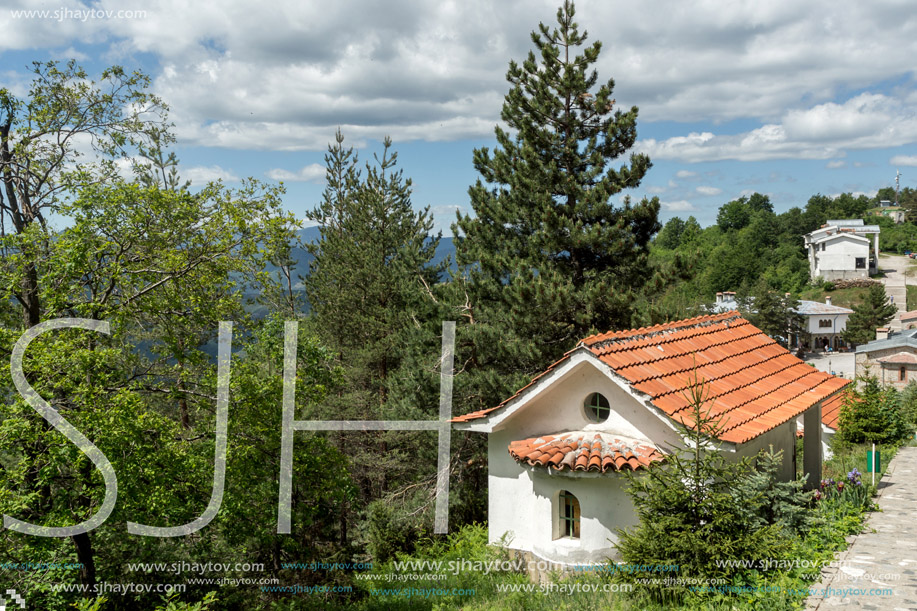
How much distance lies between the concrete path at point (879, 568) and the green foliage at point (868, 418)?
629 centimetres

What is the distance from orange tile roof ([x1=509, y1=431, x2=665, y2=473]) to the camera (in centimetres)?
944

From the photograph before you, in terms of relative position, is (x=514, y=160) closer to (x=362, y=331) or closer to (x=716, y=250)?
(x=362, y=331)

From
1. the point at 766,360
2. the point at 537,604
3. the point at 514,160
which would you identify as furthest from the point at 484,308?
the point at 537,604

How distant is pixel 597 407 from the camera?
10789 millimetres

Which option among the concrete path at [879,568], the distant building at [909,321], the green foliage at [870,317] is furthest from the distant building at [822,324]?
the concrete path at [879,568]

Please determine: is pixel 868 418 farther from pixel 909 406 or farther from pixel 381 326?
pixel 381 326

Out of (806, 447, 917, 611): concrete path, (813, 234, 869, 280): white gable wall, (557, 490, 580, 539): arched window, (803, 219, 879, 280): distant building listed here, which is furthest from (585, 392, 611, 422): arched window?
(813, 234, 869, 280): white gable wall

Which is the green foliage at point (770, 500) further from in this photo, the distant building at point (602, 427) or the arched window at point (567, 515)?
the arched window at point (567, 515)

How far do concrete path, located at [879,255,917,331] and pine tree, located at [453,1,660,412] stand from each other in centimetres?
6679

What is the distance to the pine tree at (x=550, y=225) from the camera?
60.2 feet

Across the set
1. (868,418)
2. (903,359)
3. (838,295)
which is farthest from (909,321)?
(868,418)

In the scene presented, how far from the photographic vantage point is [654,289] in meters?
18.2

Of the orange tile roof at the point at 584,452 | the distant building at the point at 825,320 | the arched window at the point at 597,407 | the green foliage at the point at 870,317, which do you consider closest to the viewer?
the orange tile roof at the point at 584,452

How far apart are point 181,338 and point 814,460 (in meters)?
12.4
